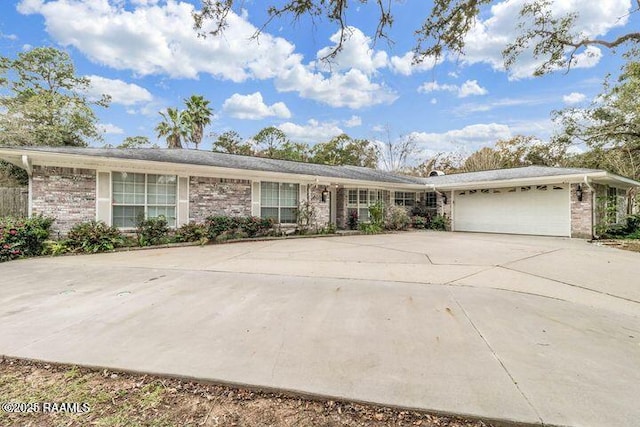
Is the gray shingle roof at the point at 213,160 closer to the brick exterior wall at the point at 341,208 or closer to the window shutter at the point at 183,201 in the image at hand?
the window shutter at the point at 183,201

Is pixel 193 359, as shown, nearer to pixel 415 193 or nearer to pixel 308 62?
A: pixel 308 62

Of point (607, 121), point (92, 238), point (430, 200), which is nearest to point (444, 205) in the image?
point (430, 200)

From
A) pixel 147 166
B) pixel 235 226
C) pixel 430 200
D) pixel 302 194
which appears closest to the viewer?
Result: pixel 147 166

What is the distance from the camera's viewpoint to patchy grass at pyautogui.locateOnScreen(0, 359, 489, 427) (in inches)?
70.7

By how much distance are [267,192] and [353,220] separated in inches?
185

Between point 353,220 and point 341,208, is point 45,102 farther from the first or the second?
point 353,220

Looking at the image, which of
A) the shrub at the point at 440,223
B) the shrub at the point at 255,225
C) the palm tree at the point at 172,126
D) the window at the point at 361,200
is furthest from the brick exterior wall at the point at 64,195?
the shrub at the point at 440,223

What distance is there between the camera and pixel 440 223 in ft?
50.5

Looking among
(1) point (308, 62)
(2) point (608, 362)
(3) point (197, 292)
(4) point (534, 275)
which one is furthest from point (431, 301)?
(1) point (308, 62)

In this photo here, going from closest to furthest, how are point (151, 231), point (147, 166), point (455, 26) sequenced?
point (455, 26)
point (151, 231)
point (147, 166)

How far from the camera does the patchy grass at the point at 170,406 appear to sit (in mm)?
1796

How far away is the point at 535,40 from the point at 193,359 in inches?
440

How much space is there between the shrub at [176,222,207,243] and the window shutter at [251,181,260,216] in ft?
6.82

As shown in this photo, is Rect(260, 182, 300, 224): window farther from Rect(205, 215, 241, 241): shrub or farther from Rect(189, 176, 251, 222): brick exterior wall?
Rect(205, 215, 241, 241): shrub
